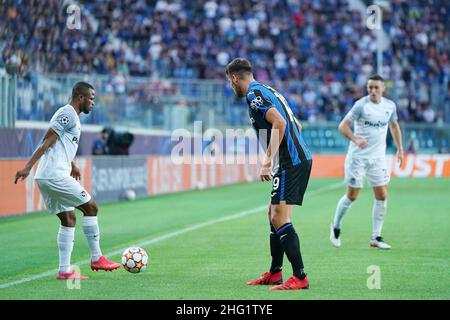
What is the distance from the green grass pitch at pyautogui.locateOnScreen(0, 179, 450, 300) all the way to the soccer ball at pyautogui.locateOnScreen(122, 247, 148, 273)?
91 mm

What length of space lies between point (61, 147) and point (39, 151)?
30cm

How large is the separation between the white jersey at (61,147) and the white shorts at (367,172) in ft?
15.1

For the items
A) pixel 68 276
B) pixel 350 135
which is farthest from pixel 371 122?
pixel 68 276

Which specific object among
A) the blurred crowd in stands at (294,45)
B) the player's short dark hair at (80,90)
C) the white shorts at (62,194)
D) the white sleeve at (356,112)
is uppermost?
the blurred crowd in stands at (294,45)

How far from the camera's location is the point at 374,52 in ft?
142

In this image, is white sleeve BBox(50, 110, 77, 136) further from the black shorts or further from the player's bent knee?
the black shorts

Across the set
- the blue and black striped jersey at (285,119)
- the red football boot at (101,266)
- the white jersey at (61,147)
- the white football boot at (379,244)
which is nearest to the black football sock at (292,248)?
the blue and black striped jersey at (285,119)

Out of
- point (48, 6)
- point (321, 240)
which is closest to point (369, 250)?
point (321, 240)

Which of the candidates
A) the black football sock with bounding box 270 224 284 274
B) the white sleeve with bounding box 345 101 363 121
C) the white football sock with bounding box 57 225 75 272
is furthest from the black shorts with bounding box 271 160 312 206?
the white sleeve with bounding box 345 101 363 121

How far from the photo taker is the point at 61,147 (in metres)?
9.80

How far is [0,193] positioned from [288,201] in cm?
1034

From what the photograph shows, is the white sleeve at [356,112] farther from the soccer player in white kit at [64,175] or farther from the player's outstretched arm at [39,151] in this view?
the player's outstretched arm at [39,151]

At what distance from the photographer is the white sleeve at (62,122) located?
9641mm

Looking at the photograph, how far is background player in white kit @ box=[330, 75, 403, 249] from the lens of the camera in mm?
12906
